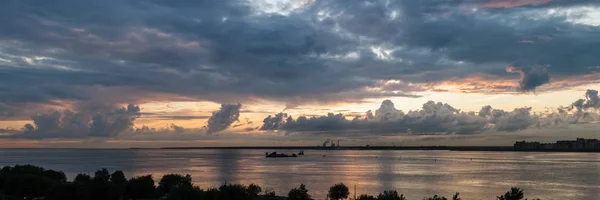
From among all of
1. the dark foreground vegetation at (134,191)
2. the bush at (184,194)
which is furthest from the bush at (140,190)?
the bush at (184,194)

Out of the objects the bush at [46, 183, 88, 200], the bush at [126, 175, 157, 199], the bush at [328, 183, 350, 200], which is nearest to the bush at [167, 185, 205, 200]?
the bush at [46, 183, 88, 200]

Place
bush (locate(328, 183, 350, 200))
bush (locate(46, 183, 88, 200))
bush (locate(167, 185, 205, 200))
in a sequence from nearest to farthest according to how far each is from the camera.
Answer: bush (locate(167, 185, 205, 200)) → bush (locate(46, 183, 88, 200)) → bush (locate(328, 183, 350, 200))

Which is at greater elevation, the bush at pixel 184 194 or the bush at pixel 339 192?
the bush at pixel 184 194

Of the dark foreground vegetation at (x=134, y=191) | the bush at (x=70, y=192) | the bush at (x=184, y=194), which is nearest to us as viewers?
the bush at (x=184, y=194)

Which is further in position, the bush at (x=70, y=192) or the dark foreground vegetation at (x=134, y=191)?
the bush at (x=70, y=192)

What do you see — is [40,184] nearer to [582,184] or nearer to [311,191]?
[311,191]

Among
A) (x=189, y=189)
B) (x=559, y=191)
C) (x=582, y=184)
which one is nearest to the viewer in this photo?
(x=189, y=189)

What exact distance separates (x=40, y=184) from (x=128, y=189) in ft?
34.7

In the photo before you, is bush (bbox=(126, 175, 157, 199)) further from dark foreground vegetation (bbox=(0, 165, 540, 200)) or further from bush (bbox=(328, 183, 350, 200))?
bush (bbox=(328, 183, 350, 200))

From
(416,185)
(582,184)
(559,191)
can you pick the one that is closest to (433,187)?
(416,185)

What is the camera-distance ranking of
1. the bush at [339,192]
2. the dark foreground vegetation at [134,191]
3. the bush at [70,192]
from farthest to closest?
the bush at [339,192], the bush at [70,192], the dark foreground vegetation at [134,191]

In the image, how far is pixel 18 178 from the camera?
55.5m

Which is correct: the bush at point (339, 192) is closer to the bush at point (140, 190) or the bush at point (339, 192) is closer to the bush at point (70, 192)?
the bush at point (140, 190)

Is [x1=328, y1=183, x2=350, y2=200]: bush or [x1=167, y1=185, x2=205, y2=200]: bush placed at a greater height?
[x1=167, y1=185, x2=205, y2=200]: bush
